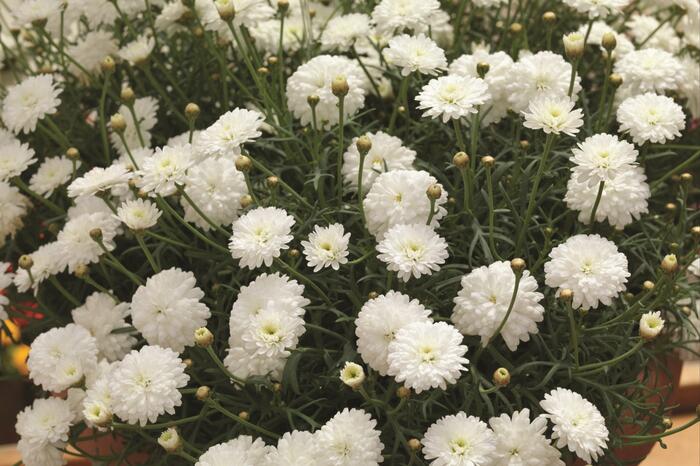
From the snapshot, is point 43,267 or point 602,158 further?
point 43,267

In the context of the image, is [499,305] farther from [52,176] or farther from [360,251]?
[52,176]

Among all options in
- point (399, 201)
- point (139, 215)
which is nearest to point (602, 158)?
point (399, 201)

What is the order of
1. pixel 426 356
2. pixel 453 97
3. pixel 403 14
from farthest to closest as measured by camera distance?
pixel 403 14, pixel 453 97, pixel 426 356

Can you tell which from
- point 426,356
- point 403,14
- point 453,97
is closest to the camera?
point 426,356

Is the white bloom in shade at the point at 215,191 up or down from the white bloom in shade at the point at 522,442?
up

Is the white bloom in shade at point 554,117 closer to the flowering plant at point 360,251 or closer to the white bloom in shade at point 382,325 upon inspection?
the flowering plant at point 360,251

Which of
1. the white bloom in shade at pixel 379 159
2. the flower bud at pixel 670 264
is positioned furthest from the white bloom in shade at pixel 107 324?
the flower bud at pixel 670 264
